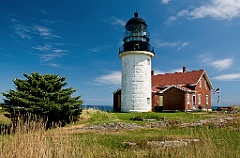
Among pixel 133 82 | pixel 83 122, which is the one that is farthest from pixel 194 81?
pixel 83 122

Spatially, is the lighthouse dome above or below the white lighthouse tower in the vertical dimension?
above

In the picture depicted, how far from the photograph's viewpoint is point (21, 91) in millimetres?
13523

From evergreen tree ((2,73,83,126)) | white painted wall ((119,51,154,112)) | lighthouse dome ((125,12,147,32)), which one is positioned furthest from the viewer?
white painted wall ((119,51,154,112))

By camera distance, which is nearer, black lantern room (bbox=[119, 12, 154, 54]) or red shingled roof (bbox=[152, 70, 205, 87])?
black lantern room (bbox=[119, 12, 154, 54])

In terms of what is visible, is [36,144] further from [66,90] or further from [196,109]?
[196,109]

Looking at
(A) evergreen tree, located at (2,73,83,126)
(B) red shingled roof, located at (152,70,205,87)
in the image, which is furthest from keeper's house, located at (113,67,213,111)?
(A) evergreen tree, located at (2,73,83,126)

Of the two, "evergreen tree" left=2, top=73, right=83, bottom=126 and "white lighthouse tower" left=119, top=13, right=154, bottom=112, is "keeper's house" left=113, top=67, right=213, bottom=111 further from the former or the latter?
"evergreen tree" left=2, top=73, right=83, bottom=126

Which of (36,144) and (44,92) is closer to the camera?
(36,144)

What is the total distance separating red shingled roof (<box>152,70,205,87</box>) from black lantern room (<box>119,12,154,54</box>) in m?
8.56

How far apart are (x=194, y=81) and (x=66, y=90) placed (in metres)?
21.4

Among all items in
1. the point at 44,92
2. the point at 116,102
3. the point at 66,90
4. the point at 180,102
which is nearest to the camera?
the point at 44,92

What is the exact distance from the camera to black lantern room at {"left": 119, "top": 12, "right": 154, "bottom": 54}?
85.9 ft

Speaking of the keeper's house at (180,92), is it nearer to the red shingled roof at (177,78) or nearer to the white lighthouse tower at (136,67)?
the red shingled roof at (177,78)

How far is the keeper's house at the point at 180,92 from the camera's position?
1157 inches
